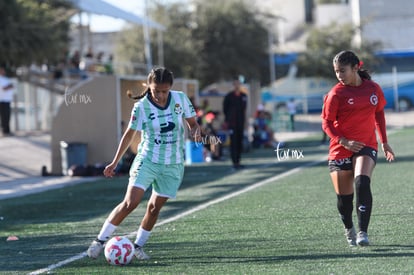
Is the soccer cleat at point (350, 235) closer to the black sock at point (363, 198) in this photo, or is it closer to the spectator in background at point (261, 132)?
the black sock at point (363, 198)

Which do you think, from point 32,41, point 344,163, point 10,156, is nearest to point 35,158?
point 10,156

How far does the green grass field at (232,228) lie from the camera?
8.03 meters

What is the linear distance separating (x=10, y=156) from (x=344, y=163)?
1604 centimetres

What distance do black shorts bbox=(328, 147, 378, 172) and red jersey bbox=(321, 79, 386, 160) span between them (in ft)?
0.14

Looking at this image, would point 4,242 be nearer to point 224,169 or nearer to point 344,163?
point 344,163

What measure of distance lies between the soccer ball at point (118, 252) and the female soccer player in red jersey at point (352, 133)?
2.14 meters

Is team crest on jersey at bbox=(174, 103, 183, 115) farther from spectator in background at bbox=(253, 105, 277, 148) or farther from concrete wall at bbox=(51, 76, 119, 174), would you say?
spectator in background at bbox=(253, 105, 277, 148)

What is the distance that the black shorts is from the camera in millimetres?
8586

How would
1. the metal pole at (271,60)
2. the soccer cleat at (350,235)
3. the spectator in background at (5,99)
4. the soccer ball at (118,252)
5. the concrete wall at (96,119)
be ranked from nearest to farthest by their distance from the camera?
1. the soccer ball at (118,252)
2. the soccer cleat at (350,235)
3. the concrete wall at (96,119)
4. the spectator in background at (5,99)
5. the metal pole at (271,60)

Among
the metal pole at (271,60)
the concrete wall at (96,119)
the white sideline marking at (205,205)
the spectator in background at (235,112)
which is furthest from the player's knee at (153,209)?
the metal pole at (271,60)

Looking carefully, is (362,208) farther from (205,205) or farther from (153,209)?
(205,205)

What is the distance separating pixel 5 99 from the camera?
2523cm

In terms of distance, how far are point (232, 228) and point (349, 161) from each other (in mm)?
2281

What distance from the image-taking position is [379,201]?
12391mm
